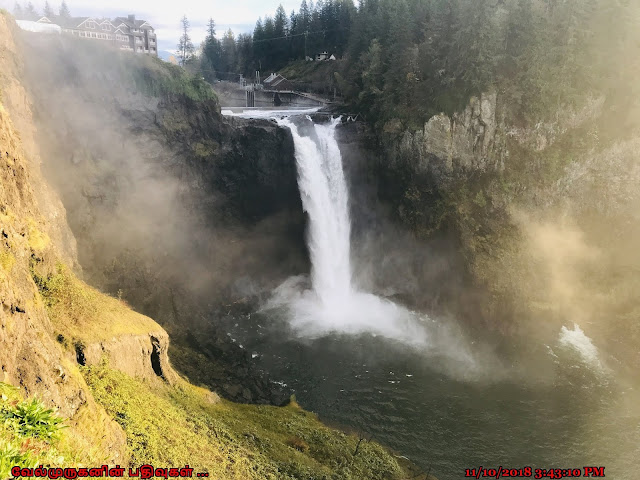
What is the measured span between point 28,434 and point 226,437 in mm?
10092

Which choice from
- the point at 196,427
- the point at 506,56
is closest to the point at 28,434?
the point at 196,427

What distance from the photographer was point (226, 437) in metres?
15.7

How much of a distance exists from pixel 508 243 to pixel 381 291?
9.99 m

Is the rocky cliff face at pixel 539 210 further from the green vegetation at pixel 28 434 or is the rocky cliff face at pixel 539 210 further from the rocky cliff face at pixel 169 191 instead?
the green vegetation at pixel 28 434

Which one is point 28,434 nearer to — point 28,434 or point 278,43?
point 28,434

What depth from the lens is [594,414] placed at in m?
22.9

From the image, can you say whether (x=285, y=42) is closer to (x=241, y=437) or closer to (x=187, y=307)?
(x=187, y=307)

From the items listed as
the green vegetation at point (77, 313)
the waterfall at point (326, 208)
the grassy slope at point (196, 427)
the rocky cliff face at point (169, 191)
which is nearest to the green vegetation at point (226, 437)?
the grassy slope at point (196, 427)

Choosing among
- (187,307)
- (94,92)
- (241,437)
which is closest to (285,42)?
(94,92)

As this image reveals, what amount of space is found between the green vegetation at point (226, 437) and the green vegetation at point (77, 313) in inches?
56.3

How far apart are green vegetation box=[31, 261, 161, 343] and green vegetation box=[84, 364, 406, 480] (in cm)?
143

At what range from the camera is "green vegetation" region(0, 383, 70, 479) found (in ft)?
19.6

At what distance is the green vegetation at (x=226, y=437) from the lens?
12508 mm

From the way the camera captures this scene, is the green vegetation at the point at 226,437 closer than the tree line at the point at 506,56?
Yes
